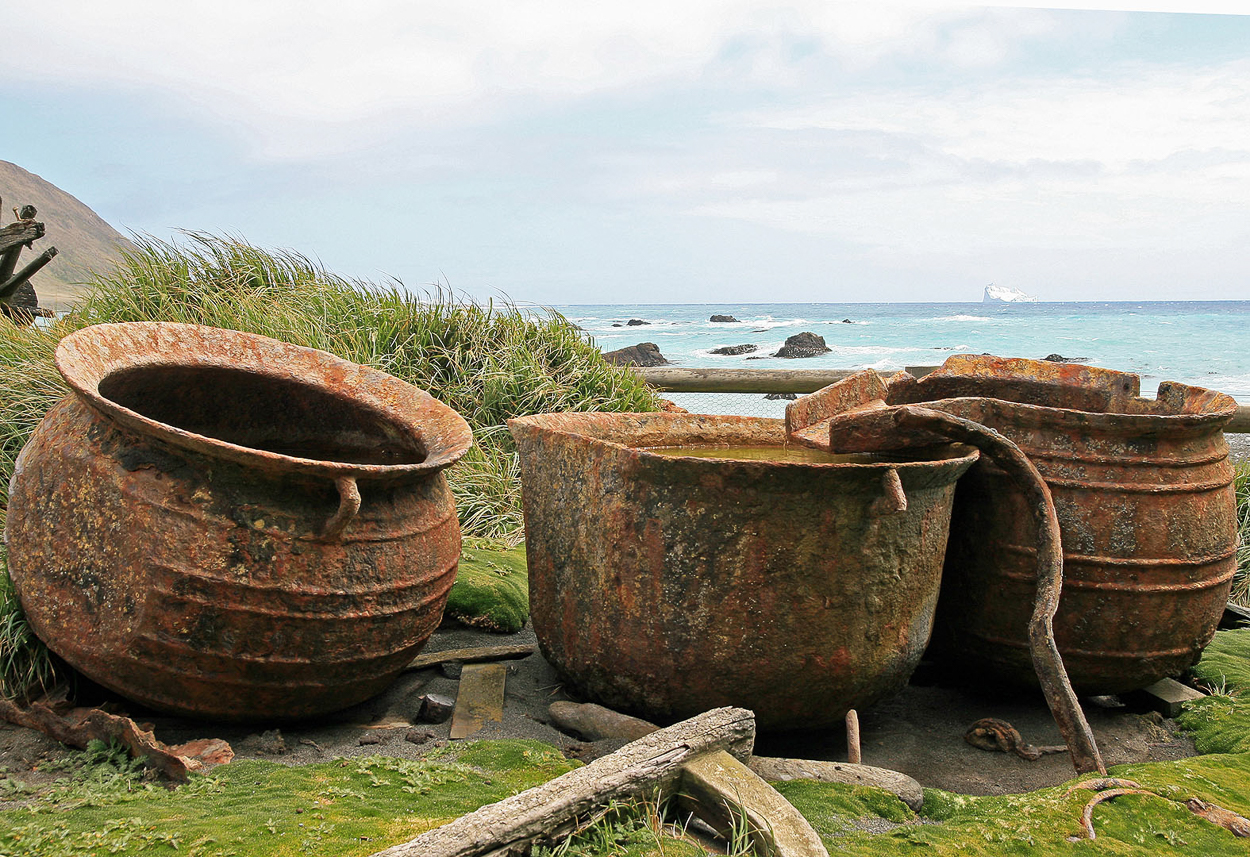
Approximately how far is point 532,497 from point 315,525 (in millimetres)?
752

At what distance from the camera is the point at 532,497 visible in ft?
9.94

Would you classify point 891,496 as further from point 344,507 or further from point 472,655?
point 472,655

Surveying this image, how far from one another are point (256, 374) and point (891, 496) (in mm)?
2298

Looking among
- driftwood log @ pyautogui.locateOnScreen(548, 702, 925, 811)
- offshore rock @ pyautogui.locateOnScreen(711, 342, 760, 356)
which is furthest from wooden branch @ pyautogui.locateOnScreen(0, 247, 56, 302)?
offshore rock @ pyautogui.locateOnScreen(711, 342, 760, 356)

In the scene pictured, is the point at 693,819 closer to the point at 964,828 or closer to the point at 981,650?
the point at 964,828

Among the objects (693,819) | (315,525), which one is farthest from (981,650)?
(315,525)

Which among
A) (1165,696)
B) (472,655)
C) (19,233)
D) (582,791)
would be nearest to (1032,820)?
(582,791)

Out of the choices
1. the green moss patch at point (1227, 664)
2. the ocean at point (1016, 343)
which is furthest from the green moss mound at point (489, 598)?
the ocean at point (1016, 343)

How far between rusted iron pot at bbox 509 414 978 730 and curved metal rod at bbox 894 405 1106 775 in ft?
0.37

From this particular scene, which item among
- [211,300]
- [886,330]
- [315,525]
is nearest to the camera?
[315,525]

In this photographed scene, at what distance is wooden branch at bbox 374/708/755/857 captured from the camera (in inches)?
A: 67.4

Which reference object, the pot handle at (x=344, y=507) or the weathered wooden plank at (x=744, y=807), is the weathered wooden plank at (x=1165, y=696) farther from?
the pot handle at (x=344, y=507)

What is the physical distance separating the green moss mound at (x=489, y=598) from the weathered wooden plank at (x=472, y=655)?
0.25 metres

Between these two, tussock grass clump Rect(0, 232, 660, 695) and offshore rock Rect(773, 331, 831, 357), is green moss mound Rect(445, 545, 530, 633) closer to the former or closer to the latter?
tussock grass clump Rect(0, 232, 660, 695)
